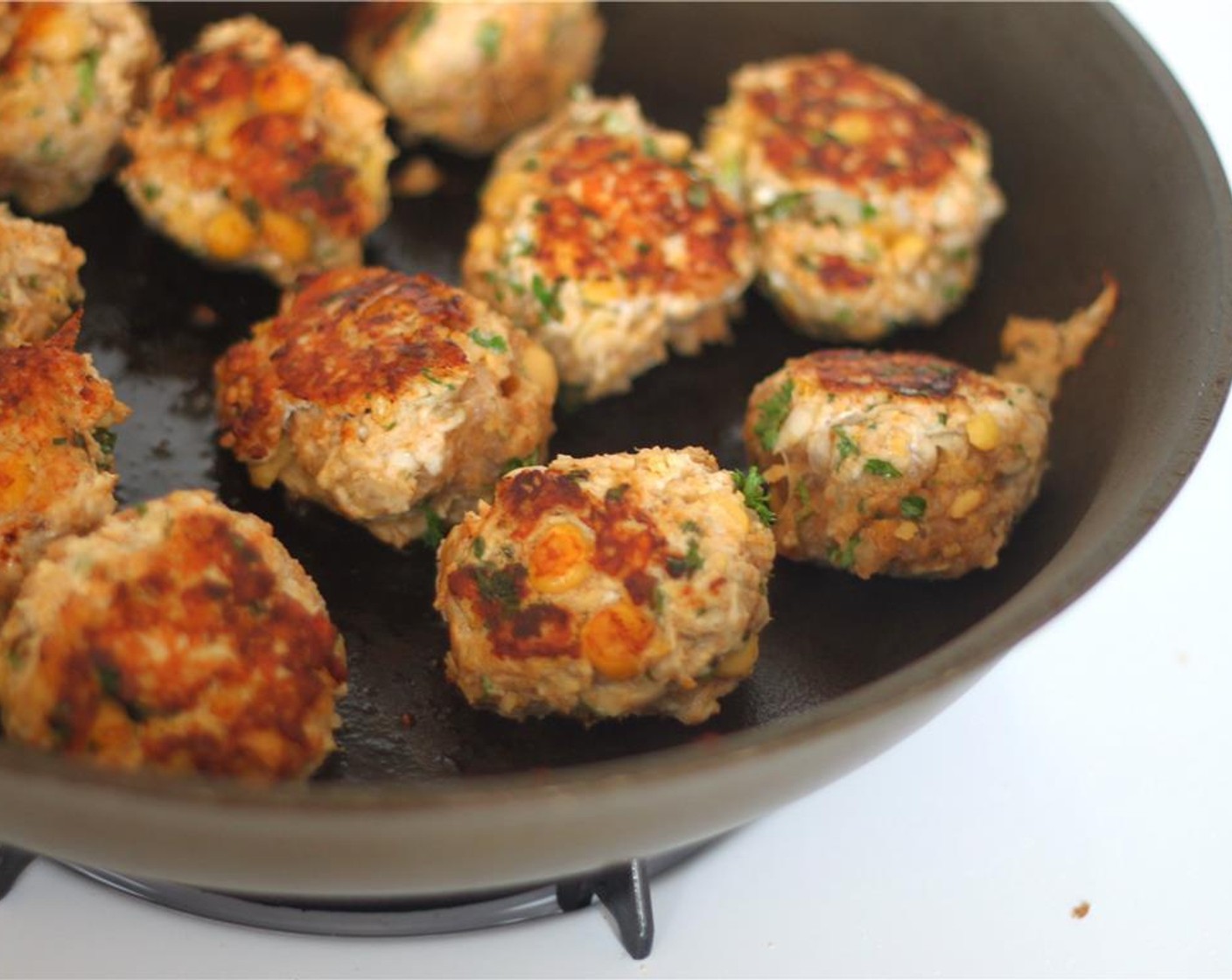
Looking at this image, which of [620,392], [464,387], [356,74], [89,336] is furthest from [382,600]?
[356,74]

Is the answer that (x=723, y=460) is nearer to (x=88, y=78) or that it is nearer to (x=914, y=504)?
(x=914, y=504)

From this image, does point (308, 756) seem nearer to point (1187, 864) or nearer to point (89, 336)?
point (89, 336)

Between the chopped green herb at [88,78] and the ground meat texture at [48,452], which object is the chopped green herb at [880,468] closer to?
the ground meat texture at [48,452]

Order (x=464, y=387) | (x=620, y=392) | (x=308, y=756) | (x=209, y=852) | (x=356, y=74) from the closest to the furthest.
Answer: (x=209, y=852) → (x=308, y=756) → (x=464, y=387) → (x=620, y=392) → (x=356, y=74)

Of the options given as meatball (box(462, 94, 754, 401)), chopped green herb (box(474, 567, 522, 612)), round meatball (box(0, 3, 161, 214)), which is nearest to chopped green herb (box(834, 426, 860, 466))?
meatball (box(462, 94, 754, 401))

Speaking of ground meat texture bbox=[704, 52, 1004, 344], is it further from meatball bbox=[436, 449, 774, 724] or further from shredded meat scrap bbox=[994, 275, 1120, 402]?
meatball bbox=[436, 449, 774, 724]

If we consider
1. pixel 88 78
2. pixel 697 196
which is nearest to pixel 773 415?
pixel 697 196

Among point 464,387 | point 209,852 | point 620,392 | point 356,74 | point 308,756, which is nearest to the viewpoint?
point 209,852
